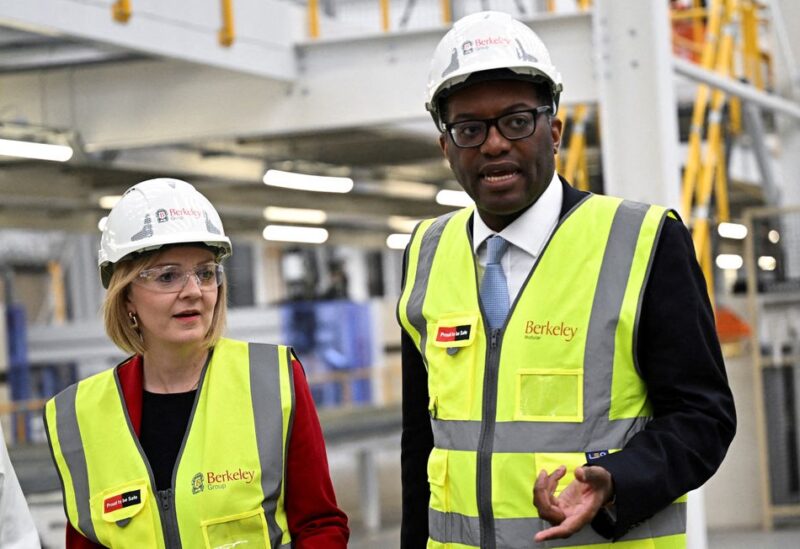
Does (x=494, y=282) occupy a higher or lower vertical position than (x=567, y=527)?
higher

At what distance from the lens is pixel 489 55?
2.52m

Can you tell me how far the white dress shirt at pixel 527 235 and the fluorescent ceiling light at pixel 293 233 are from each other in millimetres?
17487

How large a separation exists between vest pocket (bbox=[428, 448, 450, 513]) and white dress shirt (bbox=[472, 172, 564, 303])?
348mm

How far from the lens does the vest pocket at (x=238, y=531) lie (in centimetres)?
285

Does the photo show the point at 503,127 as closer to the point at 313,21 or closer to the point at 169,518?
the point at 169,518

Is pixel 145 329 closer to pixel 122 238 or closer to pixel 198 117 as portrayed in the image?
pixel 122 238

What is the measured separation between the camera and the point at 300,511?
2.93 metres

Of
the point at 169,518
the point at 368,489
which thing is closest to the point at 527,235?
the point at 169,518

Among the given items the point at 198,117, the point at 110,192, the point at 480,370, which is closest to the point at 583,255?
the point at 480,370

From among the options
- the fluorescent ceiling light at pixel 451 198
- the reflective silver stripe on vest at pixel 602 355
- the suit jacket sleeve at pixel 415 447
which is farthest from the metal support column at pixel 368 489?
the reflective silver stripe on vest at pixel 602 355

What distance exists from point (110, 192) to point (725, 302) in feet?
21.8

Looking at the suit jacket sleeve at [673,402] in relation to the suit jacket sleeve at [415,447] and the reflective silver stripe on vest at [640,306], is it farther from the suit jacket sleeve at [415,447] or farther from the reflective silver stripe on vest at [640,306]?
the suit jacket sleeve at [415,447]

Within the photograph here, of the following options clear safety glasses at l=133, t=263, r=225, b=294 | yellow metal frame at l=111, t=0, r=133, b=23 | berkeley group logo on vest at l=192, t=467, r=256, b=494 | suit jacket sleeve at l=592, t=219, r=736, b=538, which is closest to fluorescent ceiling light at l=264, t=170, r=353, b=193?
yellow metal frame at l=111, t=0, r=133, b=23

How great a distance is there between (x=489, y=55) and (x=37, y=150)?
8.02 meters
